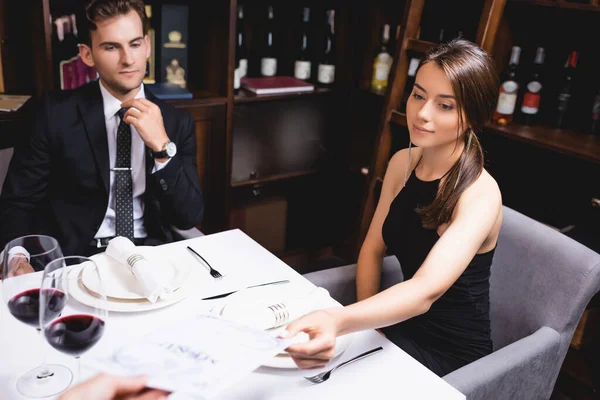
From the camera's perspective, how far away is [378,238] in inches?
63.3

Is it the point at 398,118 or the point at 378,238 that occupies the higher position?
the point at 398,118

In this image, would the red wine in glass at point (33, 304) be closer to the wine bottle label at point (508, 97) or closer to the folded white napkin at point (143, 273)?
the folded white napkin at point (143, 273)

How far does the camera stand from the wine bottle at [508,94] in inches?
88.2

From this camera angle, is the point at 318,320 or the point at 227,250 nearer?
the point at 318,320

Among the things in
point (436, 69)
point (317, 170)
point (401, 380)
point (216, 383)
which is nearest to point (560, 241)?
point (436, 69)

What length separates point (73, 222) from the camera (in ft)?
5.79

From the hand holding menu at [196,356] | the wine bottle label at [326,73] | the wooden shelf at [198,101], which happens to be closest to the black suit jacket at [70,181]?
the wooden shelf at [198,101]

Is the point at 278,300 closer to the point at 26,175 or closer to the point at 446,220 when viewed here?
the point at 446,220

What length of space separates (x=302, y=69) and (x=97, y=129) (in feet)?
4.30

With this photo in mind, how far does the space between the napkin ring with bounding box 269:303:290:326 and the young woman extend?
0.20 meters

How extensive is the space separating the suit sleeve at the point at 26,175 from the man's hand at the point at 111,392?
1.02 meters

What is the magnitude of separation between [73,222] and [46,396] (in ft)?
3.13

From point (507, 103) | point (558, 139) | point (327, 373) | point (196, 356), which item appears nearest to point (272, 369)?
point (327, 373)

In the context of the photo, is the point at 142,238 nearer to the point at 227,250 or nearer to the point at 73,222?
the point at 73,222
